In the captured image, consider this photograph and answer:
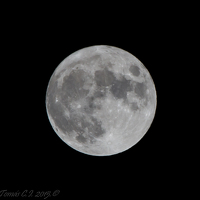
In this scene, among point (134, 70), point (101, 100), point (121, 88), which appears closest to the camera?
point (101, 100)

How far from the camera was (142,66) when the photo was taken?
5629mm

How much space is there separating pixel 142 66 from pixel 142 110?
39.7 inches

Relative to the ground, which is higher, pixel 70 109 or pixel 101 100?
pixel 70 109

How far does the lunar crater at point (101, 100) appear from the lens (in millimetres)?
4883

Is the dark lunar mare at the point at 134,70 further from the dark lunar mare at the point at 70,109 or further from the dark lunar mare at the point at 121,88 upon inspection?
the dark lunar mare at the point at 70,109

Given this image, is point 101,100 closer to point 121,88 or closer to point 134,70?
point 121,88

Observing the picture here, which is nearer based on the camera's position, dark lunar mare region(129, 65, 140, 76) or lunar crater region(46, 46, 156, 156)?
lunar crater region(46, 46, 156, 156)

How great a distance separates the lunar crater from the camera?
4883mm

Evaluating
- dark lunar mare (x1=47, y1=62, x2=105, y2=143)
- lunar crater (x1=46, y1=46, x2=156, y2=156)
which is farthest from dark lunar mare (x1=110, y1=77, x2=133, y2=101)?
dark lunar mare (x1=47, y1=62, x2=105, y2=143)

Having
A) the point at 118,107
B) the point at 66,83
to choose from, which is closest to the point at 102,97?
the point at 118,107

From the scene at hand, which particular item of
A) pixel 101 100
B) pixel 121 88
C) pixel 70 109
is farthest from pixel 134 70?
pixel 70 109

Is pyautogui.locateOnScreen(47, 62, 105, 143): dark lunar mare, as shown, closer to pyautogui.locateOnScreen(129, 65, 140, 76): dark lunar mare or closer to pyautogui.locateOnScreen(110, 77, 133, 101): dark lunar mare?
pyautogui.locateOnScreen(110, 77, 133, 101): dark lunar mare

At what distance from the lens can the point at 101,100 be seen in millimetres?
4844

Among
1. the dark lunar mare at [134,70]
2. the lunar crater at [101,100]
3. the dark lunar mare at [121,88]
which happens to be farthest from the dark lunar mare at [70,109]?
the dark lunar mare at [134,70]
